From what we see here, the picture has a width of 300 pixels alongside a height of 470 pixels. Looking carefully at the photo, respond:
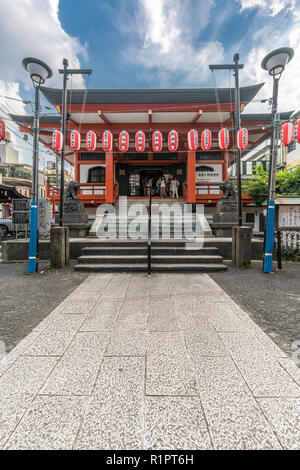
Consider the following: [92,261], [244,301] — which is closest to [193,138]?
[92,261]

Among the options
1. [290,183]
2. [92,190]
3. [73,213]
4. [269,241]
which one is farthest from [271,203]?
[92,190]

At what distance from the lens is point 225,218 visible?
27.1 ft

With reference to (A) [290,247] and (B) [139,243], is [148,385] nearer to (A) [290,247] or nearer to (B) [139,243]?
(B) [139,243]

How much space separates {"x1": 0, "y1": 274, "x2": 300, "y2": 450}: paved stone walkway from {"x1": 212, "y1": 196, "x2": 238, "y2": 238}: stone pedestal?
5.38 m

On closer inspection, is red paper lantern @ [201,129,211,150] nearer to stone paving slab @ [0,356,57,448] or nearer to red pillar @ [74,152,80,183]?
red pillar @ [74,152,80,183]

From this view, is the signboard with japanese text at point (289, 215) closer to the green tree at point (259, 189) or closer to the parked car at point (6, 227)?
the green tree at point (259, 189)

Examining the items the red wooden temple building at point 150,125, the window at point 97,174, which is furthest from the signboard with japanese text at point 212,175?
the window at point 97,174

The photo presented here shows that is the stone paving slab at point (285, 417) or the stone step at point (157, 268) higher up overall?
the stone step at point (157, 268)

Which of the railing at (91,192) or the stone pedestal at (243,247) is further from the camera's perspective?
the railing at (91,192)

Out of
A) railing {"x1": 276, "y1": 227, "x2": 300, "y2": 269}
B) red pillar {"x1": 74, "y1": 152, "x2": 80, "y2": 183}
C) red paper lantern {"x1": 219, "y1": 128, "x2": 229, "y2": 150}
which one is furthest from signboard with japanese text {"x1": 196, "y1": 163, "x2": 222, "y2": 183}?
red pillar {"x1": 74, "y1": 152, "x2": 80, "y2": 183}

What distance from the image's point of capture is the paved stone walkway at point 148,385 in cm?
129

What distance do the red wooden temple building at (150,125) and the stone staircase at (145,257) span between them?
6.68 m

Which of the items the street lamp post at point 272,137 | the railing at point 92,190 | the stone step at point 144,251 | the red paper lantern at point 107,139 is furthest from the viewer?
the railing at point 92,190

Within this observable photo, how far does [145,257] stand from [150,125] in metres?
9.82
